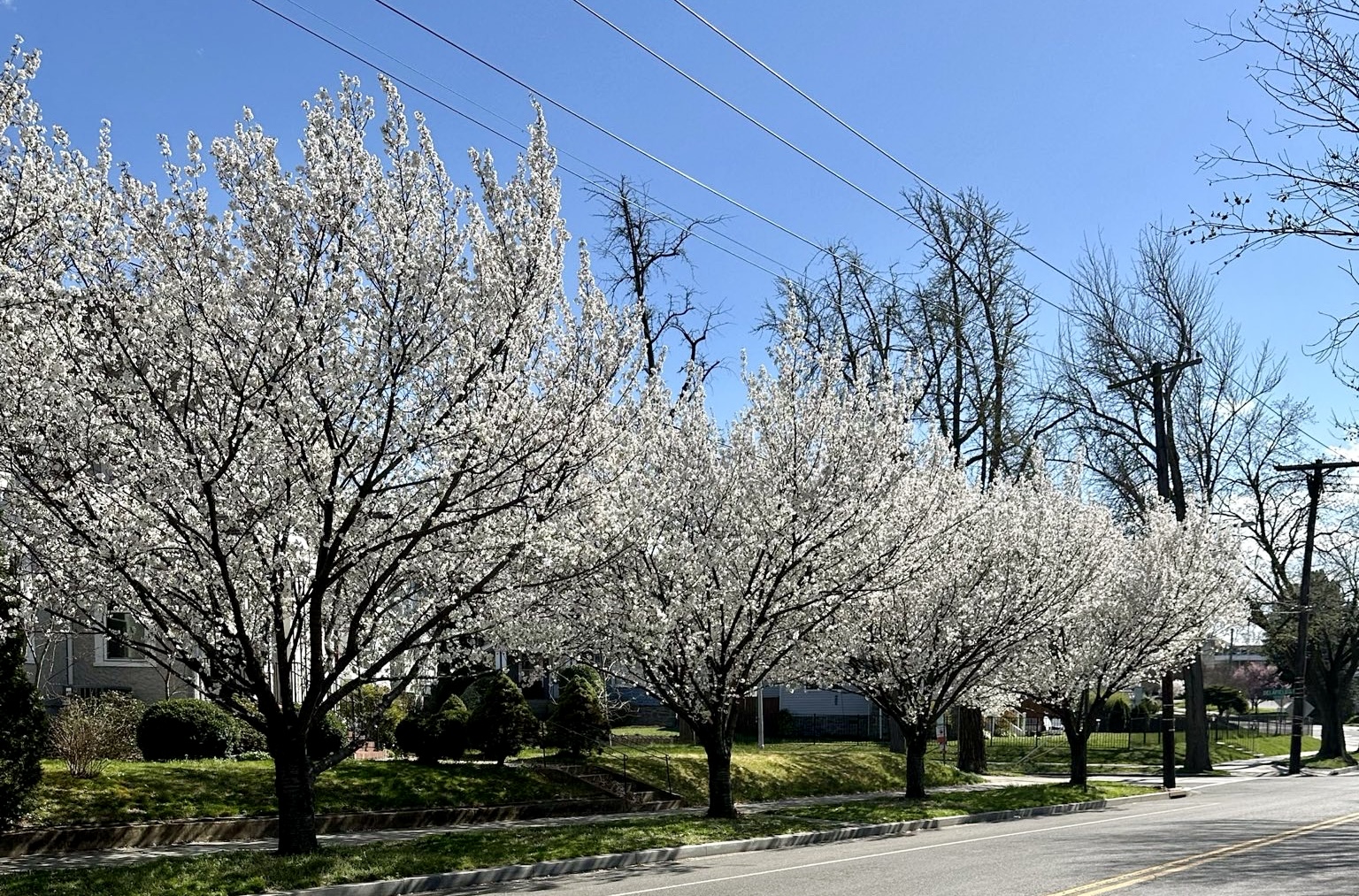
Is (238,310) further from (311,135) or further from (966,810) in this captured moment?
(966,810)

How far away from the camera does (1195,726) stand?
41094 mm

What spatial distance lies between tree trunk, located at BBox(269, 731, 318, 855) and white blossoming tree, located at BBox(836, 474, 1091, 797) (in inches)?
451

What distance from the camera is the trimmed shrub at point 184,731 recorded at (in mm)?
19172

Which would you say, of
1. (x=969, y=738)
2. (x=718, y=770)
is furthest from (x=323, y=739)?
(x=969, y=738)

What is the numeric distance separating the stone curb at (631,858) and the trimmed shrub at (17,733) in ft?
13.0

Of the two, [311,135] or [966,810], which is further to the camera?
[966,810]

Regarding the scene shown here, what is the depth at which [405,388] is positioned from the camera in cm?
1308

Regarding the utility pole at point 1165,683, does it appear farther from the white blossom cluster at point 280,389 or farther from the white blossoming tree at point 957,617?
the white blossom cluster at point 280,389

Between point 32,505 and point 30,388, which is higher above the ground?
point 30,388

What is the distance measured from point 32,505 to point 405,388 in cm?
389

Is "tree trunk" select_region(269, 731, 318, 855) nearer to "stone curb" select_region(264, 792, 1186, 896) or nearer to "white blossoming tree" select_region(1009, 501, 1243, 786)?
"stone curb" select_region(264, 792, 1186, 896)

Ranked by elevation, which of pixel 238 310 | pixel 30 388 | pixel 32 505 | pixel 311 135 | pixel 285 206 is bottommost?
pixel 32 505

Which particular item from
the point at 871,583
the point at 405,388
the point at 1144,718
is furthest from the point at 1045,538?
the point at 1144,718

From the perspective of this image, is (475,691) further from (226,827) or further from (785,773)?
(226,827)
